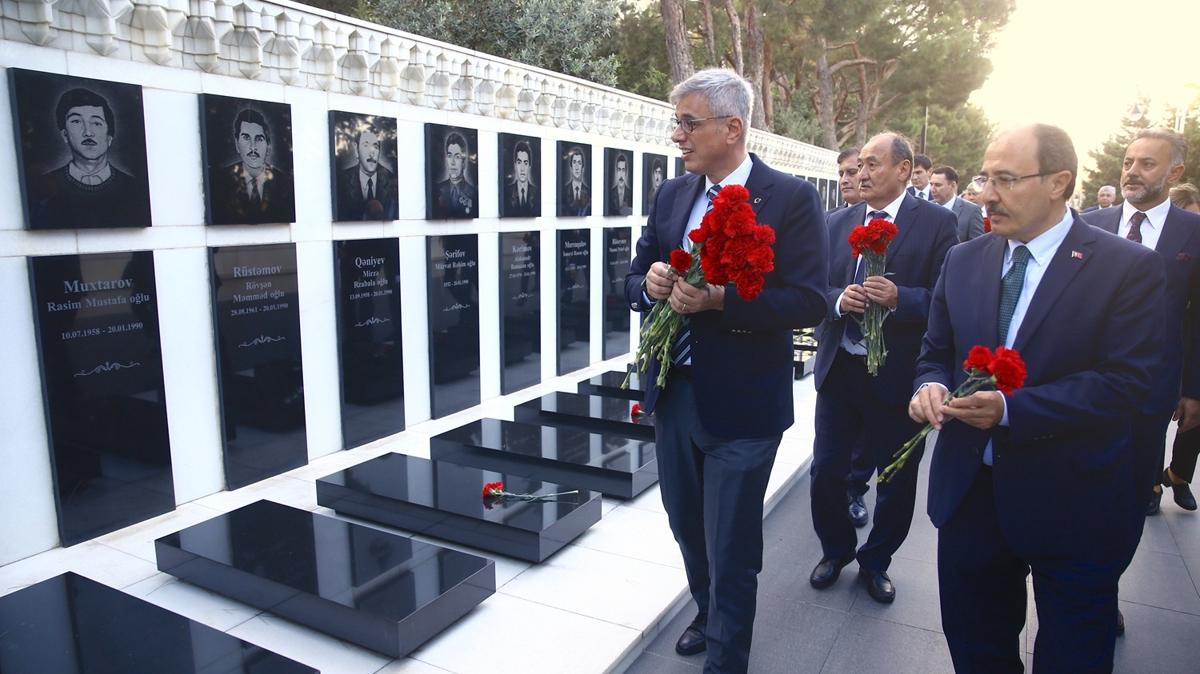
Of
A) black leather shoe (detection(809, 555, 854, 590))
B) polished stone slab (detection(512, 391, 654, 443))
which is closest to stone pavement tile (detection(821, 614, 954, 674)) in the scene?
black leather shoe (detection(809, 555, 854, 590))

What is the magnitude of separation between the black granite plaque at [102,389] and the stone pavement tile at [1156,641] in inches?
184

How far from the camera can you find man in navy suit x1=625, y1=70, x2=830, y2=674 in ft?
8.46

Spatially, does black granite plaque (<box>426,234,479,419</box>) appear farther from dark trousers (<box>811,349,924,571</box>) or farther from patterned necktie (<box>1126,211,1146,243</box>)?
patterned necktie (<box>1126,211,1146,243</box>)

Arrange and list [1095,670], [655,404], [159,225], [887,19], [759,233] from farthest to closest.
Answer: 1. [887,19]
2. [159,225]
3. [655,404]
4. [759,233]
5. [1095,670]

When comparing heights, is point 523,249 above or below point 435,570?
above

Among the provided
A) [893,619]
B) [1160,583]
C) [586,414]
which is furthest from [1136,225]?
[586,414]

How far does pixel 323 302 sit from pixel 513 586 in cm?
271

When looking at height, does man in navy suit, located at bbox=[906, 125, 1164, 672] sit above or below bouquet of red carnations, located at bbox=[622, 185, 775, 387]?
below

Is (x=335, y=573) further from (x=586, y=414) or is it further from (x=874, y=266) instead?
(x=586, y=414)

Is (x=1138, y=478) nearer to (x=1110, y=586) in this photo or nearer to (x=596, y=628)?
(x=1110, y=586)

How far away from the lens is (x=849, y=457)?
3553 mm

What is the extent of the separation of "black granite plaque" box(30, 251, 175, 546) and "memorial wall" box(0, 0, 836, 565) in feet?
0.04

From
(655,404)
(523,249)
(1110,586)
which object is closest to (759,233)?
(655,404)

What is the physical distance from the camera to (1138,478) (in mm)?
2549
